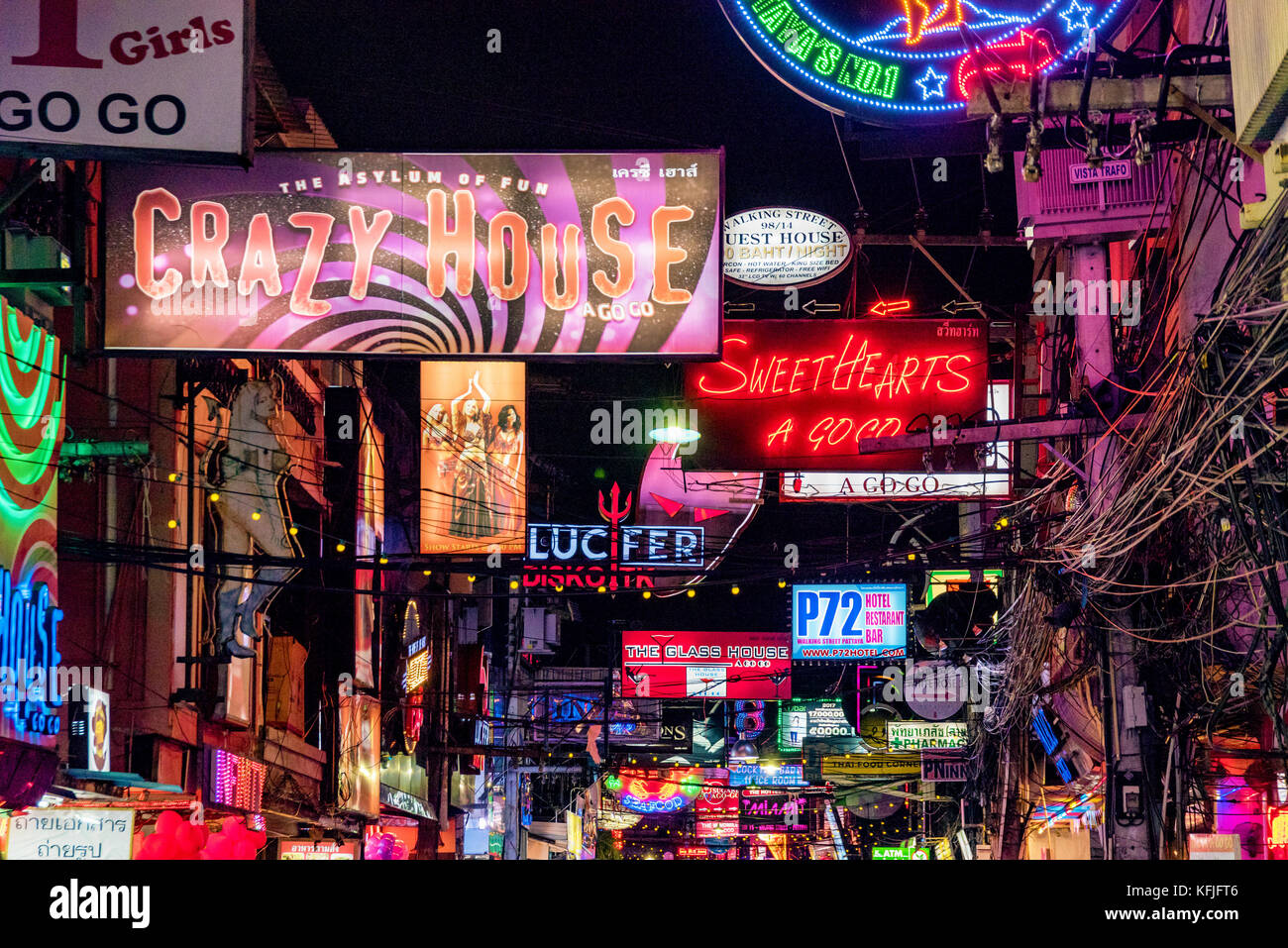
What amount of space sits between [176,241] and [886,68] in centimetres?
578

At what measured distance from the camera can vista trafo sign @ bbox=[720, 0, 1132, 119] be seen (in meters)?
10.2

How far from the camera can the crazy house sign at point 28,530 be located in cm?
1164

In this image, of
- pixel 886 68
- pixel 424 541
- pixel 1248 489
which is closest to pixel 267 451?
pixel 424 541

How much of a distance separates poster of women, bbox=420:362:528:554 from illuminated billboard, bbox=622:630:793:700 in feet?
25.4

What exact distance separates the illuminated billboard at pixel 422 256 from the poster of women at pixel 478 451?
9421 millimetres

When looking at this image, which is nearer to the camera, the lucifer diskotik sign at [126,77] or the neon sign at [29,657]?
the lucifer diskotik sign at [126,77]

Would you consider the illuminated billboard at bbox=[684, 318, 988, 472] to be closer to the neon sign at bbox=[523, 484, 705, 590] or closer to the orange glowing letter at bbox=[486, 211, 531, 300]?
the neon sign at bbox=[523, 484, 705, 590]

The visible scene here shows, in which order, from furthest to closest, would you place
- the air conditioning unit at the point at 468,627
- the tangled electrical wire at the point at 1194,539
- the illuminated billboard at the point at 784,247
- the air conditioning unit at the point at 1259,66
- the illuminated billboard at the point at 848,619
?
the air conditioning unit at the point at 468,627, the illuminated billboard at the point at 848,619, the illuminated billboard at the point at 784,247, the tangled electrical wire at the point at 1194,539, the air conditioning unit at the point at 1259,66

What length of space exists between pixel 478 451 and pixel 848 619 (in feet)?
26.6

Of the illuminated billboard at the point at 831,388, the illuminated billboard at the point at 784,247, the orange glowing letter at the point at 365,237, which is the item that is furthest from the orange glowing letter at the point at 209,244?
the illuminated billboard at the point at 784,247

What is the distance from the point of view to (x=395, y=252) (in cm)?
1180

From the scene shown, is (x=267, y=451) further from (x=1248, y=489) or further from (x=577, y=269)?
(x=1248, y=489)

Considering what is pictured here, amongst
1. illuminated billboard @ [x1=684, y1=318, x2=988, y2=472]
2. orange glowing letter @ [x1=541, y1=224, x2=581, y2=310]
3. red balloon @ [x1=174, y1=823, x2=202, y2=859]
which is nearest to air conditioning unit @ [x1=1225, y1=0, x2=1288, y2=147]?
orange glowing letter @ [x1=541, y1=224, x2=581, y2=310]

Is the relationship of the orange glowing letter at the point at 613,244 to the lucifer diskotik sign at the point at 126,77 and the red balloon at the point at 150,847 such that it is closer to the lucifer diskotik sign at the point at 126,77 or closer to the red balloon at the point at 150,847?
the lucifer diskotik sign at the point at 126,77
